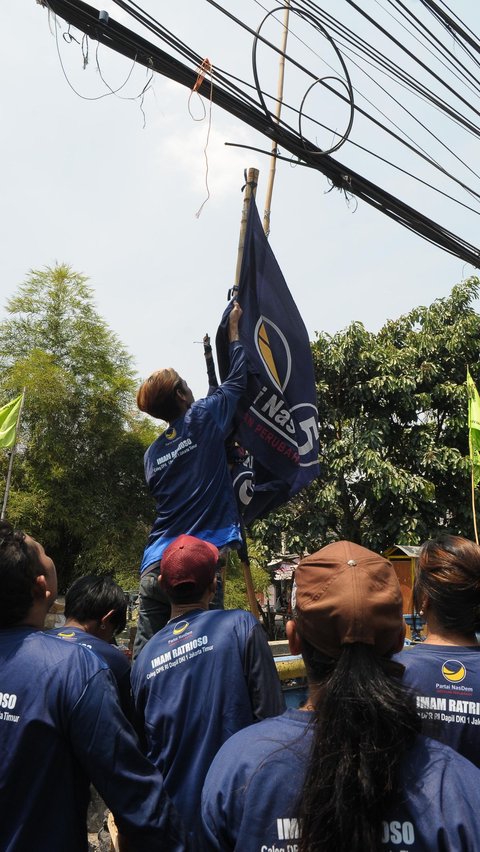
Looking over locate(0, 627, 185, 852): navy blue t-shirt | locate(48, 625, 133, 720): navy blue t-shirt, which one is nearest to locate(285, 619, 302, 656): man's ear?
locate(0, 627, 185, 852): navy blue t-shirt

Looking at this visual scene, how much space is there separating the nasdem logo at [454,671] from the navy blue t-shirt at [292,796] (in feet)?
3.13

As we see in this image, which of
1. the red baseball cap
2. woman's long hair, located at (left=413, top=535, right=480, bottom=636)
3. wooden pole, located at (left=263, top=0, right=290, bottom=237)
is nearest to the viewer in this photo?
woman's long hair, located at (left=413, top=535, right=480, bottom=636)

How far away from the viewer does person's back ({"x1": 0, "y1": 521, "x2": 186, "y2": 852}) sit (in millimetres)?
1844

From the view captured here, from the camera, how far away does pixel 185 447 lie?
3.73 metres

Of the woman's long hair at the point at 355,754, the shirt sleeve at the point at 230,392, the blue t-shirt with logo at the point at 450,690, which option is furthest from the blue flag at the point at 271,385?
the woman's long hair at the point at 355,754

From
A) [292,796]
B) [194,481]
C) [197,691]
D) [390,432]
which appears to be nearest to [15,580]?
[197,691]

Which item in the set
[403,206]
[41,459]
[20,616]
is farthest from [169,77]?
[41,459]

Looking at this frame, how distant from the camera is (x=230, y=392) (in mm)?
4039

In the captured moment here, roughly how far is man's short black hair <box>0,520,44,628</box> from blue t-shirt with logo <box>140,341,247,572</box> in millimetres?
1392

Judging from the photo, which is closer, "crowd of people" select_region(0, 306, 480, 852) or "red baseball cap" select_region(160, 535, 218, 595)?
"crowd of people" select_region(0, 306, 480, 852)

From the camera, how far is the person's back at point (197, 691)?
94.9 inches

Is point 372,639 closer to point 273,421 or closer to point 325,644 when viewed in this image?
point 325,644

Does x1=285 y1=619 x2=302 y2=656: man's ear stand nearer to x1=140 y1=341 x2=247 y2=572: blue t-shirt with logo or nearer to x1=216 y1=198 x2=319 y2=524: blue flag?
x1=140 y1=341 x2=247 y2=572: blue t-shirt with logo

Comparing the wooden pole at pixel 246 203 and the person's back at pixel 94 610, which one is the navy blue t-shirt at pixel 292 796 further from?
the wooden pole at pixel 246 203
